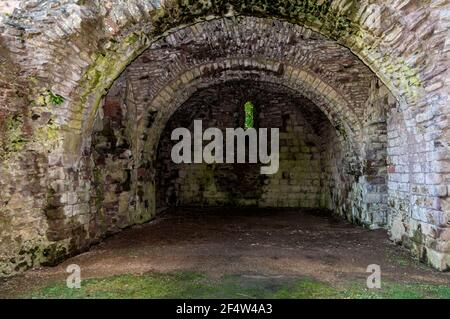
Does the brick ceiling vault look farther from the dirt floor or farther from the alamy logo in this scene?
the alamy logo

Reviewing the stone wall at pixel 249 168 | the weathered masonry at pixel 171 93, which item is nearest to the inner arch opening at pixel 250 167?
the stone wall at pixel 249 168

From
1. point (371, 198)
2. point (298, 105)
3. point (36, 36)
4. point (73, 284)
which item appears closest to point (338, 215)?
point (371, 198)

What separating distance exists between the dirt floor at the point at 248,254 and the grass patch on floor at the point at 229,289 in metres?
0.17

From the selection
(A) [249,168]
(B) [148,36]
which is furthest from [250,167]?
(B) [148,36]

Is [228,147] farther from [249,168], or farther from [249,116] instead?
[249,116]

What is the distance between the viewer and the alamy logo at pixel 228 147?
10414 millimetres

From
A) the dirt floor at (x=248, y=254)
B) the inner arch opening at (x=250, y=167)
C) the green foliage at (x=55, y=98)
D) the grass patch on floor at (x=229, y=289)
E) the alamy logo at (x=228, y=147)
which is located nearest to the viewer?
the grass patch on floor at (x=229, y=289)

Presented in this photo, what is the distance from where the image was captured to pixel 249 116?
10648 mm

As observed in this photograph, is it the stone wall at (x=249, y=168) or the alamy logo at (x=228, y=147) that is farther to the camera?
the alamy logo at (x=228, y=147)

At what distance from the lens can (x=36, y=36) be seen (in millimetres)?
3920

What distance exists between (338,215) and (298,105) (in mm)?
3297

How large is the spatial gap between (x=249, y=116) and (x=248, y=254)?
6643mm

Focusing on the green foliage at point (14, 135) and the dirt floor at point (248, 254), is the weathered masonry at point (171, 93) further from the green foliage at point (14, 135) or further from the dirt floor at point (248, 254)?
the dirt floor at point (248, 254)

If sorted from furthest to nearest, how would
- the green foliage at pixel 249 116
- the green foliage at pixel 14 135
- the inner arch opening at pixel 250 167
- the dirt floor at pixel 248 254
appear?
the green foliage at pixel 249 116
the inner arch opening at pixel 250 167
the green foliage at pixel 14 135
the dirt floor at pixel 248 254
